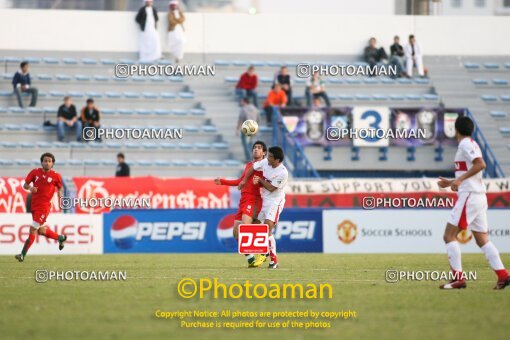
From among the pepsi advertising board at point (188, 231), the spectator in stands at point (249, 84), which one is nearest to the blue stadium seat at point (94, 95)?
the spectator in stands at point (249, 84)

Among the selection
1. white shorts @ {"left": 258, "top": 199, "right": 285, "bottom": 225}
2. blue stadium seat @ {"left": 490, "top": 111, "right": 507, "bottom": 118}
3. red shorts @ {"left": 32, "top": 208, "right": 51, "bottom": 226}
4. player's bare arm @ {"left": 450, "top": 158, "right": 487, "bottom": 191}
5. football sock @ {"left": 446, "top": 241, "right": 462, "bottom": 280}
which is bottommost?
football sock @ {"left": 446, "top": 241, "right": 462, "bottom": 280}

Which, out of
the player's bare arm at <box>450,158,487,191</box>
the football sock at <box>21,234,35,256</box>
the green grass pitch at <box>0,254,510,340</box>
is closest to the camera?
the green grass pitch at <box>0,254,510,340</box>

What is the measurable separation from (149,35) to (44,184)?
1639 cm

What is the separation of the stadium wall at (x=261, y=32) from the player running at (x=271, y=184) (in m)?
19.7

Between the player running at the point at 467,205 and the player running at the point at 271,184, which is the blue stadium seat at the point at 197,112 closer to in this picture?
the player running at the point at 271,184

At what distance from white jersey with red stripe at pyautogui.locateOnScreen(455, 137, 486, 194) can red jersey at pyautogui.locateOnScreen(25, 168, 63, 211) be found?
982 centimetres

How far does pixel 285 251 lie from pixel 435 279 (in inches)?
466

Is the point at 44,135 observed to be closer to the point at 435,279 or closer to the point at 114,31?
the point at 114,31

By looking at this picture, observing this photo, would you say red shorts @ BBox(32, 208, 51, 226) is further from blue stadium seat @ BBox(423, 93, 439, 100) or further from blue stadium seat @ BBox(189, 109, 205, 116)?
blue stadium seat @ BBox(423, 93, 439, 100)

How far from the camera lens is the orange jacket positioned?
35.7m

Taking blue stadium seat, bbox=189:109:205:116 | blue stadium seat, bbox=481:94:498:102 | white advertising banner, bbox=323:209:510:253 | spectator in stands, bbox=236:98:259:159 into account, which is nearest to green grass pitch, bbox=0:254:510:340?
white advertising banner, bbox=323:209:510:253

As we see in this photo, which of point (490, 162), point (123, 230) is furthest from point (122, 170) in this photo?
point (490, 162)

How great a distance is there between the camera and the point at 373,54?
3912 cm

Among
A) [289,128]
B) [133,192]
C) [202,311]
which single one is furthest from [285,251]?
[202,311]
